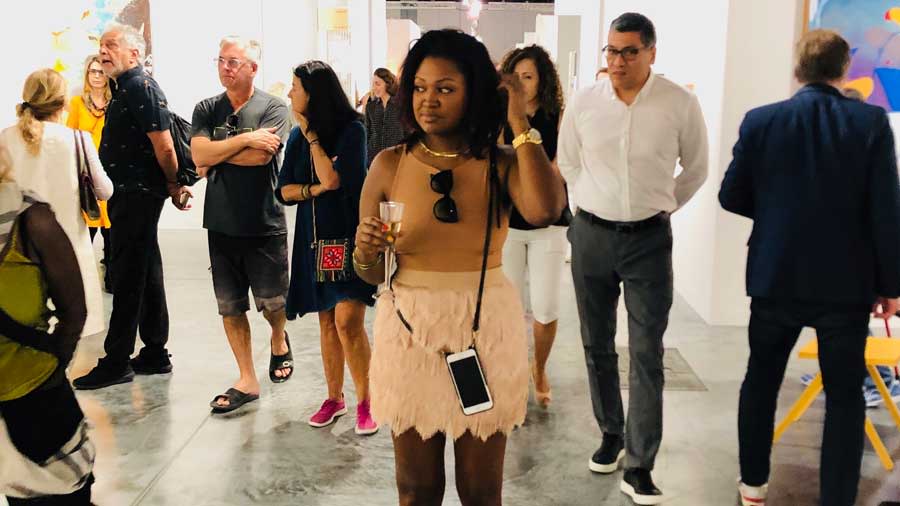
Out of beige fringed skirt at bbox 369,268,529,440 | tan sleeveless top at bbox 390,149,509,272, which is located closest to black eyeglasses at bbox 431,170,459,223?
tan sleeveless top at bbox 390,149,509,272

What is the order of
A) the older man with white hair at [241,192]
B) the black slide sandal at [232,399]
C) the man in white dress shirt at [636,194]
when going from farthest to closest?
the black slide sandal at [232,399] < the older man with white hair at [241,192] < the man in white dress shirt at [636,194]

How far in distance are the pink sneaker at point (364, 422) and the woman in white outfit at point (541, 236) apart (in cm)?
86

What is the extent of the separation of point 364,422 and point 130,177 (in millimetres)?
1762

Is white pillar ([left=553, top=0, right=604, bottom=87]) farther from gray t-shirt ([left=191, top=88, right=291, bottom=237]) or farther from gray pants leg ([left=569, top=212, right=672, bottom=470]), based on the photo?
gray pants leg ([left=569, top=212, right=672, bottom=470])

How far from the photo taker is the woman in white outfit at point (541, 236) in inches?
151

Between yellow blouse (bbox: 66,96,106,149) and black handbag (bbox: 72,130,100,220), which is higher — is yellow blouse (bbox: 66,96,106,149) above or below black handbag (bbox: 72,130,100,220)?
above

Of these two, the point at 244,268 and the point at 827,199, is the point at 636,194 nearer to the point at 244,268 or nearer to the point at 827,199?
the point at 827,199

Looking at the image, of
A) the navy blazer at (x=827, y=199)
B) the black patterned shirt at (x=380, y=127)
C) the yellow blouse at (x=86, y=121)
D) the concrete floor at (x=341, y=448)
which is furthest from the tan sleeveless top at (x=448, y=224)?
the yellow blouse at (x=86, y=121)

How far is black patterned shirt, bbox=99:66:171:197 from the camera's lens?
4261 millimetres

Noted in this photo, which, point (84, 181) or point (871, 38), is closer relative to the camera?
point (84, 181)

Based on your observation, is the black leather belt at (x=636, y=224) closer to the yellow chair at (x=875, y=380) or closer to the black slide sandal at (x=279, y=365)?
the yellow chair at (x=875, y=380)

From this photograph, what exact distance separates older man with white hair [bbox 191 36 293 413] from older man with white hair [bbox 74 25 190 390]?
0.46m

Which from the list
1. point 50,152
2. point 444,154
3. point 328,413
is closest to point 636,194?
point 444,154

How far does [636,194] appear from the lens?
300cm
